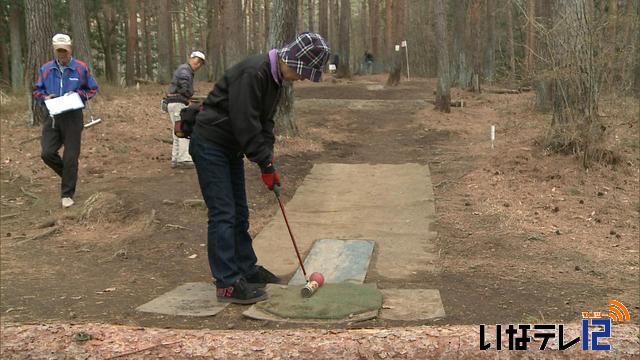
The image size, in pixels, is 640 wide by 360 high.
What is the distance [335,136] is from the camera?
41.7 feet

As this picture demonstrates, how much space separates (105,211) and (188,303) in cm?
303

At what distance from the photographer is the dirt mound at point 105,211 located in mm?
6953

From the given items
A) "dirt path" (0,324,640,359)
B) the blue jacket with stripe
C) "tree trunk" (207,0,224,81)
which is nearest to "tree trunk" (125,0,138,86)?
"tree trunk" (207,0,224,81)

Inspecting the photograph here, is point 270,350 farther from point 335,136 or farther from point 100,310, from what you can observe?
point 335,136

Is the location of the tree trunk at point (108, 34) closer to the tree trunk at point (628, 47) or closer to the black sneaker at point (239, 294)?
the tree trunk at point (628, 47)

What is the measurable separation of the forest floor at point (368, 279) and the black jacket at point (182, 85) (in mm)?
1105

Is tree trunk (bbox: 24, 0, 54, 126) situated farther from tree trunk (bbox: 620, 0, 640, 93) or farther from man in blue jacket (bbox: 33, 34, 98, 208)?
tree trunk (bbox: 620, 0, 640, 93)

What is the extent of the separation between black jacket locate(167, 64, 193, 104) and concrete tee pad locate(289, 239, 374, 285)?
351cm

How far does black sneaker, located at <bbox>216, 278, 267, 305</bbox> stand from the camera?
14.5 ft

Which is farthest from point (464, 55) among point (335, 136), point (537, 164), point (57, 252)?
point (57, 252)

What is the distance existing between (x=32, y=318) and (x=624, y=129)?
9.78 meters

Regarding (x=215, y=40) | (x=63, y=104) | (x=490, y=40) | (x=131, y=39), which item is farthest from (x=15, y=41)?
(x=490, y=40)

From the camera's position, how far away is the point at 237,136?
4156 millimetres

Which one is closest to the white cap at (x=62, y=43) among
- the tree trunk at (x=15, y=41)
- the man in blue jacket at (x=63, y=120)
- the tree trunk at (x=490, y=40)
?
the man in blue jacket at (x=63, y=120)
